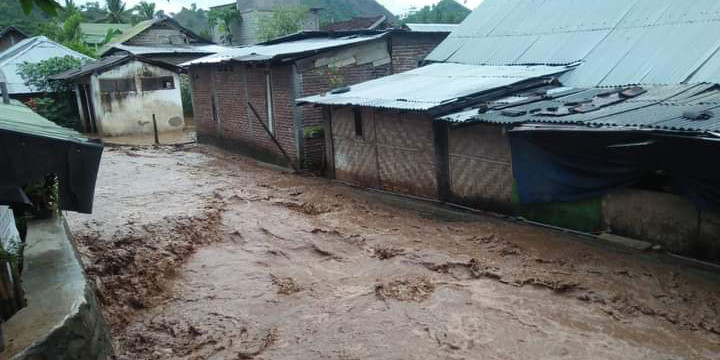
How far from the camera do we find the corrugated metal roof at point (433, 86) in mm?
10352

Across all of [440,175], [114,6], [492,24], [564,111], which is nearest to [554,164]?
[564,111]

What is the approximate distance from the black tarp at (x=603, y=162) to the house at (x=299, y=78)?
6.57 m

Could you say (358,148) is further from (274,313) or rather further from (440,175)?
(274,313)

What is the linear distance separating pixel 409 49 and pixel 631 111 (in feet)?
28.2

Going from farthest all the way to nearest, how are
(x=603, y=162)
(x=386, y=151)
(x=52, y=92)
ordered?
1. (x=52, y=92)
2. (x=386, y=151)
3. (x=603, y=162)

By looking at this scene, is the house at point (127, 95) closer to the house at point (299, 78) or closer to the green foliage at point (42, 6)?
the house at point (299, 78)

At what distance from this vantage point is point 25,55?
27.2m

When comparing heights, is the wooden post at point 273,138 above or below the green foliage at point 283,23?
below

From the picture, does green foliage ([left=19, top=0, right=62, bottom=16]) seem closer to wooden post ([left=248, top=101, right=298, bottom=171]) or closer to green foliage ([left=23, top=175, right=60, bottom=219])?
green foliage ([left=23, top=175, right=60, bottom=219])

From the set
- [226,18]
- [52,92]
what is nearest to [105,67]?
[52,92]

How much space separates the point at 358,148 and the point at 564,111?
5535 millimetres

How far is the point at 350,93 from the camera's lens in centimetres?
1265

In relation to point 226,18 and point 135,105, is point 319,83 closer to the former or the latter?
point 135,105

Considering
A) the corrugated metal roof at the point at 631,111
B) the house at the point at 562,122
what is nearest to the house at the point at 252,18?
the house at the point at 562,122
